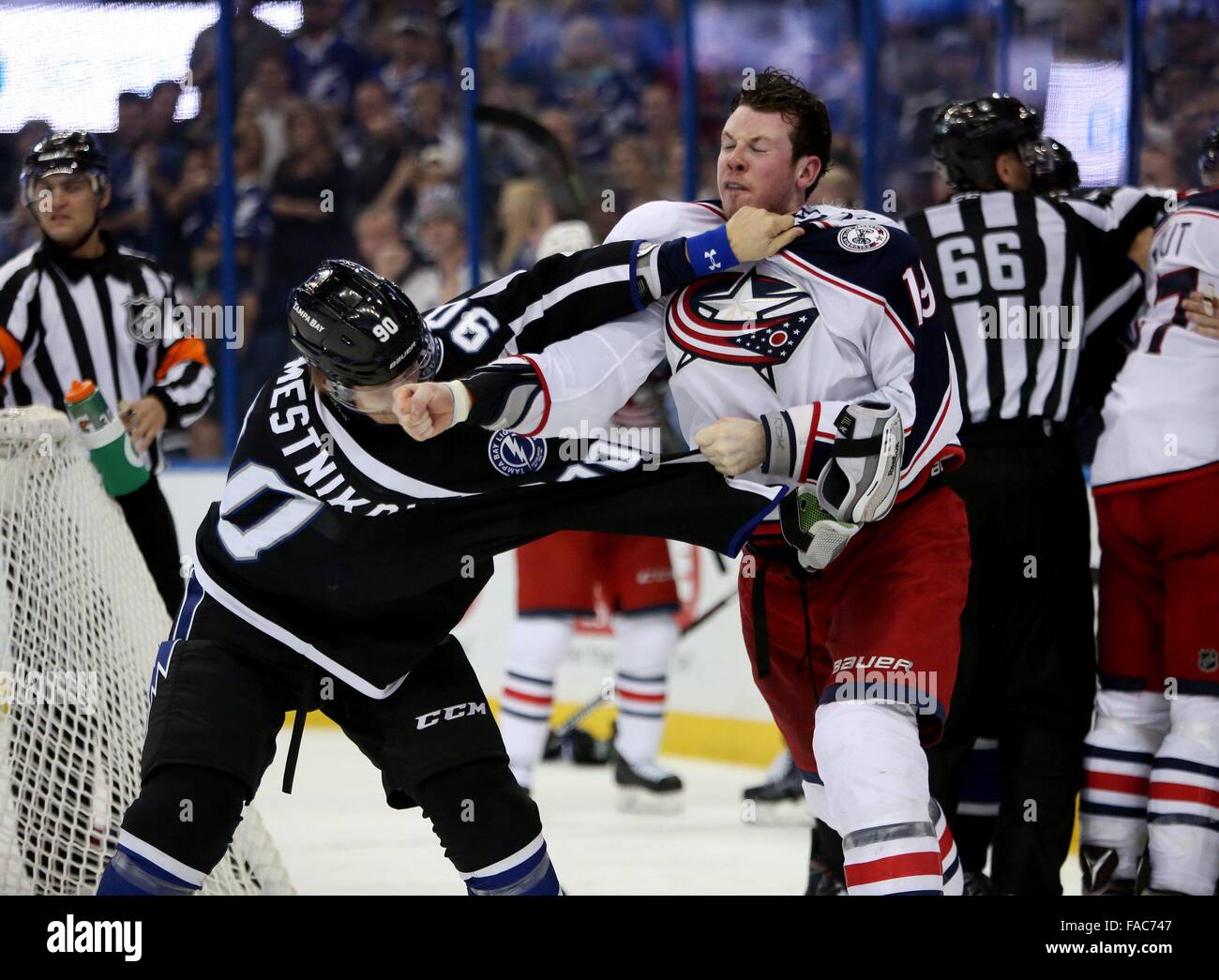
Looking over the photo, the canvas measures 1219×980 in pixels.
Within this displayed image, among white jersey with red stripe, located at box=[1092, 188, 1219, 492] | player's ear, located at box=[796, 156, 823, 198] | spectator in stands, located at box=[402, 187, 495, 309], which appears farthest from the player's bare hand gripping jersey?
spectator in stands, located at box=[402, 187, 495, 309]

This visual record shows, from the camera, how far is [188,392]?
3383 millimetres

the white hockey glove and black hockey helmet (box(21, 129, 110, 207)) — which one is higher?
black hockey helmet (box(21, 129, 110, 207))

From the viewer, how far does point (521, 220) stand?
18.8 feet

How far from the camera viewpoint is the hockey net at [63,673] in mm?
2725

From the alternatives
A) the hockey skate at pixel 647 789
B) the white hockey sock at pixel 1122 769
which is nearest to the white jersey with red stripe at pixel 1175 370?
the white hockey sock at pixel 1122 769

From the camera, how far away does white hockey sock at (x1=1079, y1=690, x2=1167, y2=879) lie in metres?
2.81

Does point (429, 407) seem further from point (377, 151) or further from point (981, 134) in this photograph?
point (377, 151)

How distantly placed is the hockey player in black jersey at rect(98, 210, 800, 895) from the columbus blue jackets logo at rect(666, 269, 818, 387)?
2.1 inches

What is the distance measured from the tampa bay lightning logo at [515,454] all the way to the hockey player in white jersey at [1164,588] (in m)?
1.21

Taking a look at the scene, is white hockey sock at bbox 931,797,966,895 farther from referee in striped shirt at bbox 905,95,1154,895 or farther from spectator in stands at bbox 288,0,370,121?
spectator in stands at bbox 288,0,370,121

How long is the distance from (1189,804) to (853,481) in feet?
3.60

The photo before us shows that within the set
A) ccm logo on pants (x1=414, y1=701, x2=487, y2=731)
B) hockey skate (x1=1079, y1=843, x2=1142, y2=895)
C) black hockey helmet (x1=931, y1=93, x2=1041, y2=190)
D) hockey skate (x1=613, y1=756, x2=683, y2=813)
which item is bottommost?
hockey skate (x1=613, y1=756, x2=683, y2=813)

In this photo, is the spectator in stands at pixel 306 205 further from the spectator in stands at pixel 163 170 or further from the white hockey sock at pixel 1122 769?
the white hockey sock at pixel 1122 769
